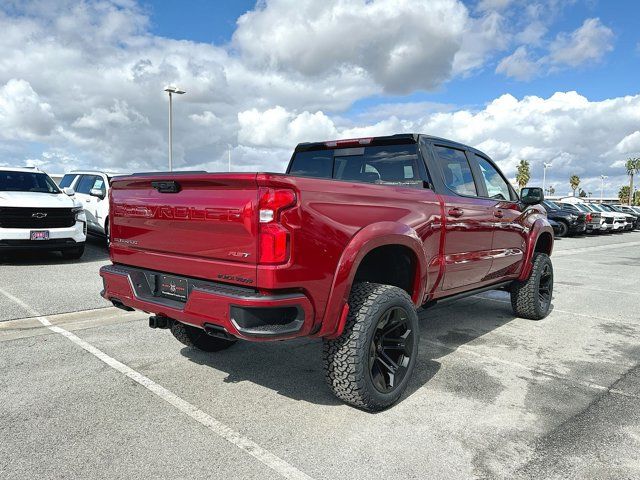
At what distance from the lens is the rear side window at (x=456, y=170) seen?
13.9 feet

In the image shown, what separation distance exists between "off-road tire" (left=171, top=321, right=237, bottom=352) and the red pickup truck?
14 millimetres

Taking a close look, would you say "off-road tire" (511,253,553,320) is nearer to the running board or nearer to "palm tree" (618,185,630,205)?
the running board

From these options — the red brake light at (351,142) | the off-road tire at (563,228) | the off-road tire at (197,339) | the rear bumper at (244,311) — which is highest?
the red brake light at (351,142)

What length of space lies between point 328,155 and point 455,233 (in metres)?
1.36

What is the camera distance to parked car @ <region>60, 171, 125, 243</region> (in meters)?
10.4

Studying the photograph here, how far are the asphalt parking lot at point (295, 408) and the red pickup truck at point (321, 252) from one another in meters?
0.37

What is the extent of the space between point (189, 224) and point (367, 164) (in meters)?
1.87

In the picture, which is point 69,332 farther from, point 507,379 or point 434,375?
point 507,379

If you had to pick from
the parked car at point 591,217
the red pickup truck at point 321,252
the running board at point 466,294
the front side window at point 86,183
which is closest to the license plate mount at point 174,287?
the red pickup truck at point 321,252

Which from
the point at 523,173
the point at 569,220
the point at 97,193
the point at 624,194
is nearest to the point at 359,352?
the point at 97,193

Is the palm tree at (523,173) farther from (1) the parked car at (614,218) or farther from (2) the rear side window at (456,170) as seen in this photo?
(2) the rear side window at (456,170)


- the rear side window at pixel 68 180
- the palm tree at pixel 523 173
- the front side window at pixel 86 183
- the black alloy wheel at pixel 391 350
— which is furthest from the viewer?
the palm tree at pixel 523 173

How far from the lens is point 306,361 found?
4121 millimetres

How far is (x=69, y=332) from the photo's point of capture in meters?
4.75
